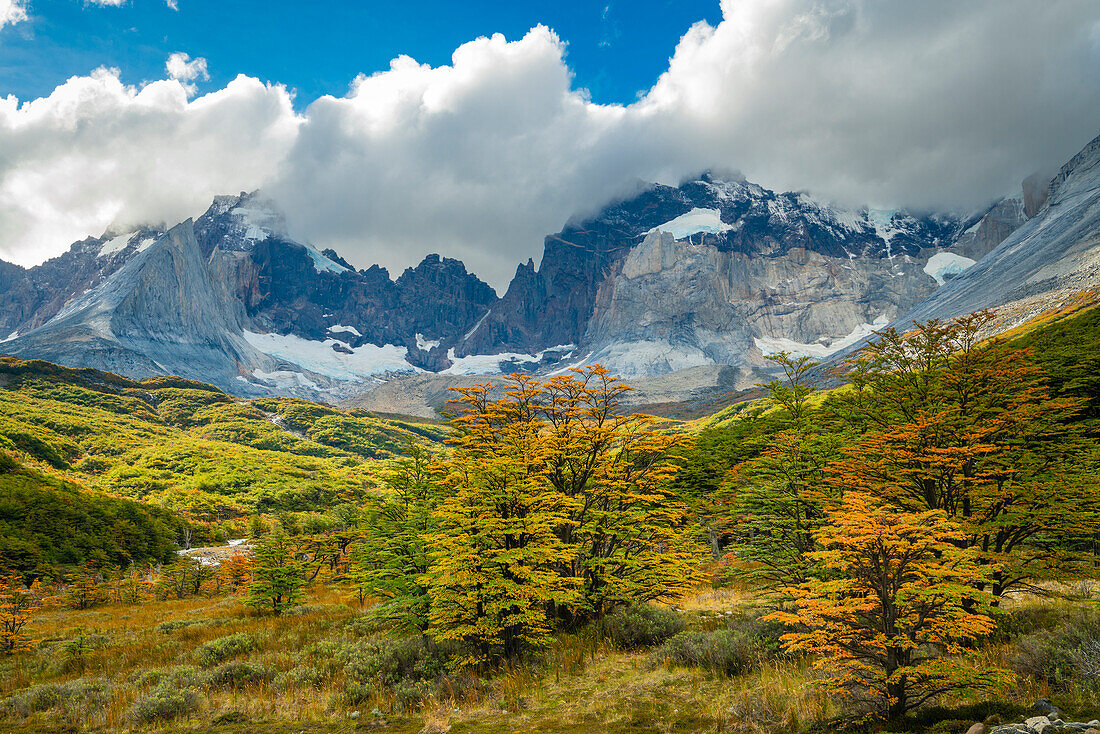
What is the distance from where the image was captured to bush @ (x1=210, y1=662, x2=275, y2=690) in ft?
39.4

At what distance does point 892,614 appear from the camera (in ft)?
21.7

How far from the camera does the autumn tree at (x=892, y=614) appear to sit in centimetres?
641

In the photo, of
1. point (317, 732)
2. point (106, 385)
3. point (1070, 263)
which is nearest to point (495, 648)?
point (317, 732)

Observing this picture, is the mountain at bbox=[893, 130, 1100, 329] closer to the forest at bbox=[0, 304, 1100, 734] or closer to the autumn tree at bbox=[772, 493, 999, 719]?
the forest at bbox=[0, 304, 1100, 734]

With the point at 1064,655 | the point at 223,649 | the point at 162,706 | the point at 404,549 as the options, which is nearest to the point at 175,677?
the point at 162,706

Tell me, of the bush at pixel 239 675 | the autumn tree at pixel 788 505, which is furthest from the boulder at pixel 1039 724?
the bush at pixel 239 675

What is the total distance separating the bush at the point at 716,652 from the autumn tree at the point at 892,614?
3.41 meters

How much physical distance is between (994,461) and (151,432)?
138 metres

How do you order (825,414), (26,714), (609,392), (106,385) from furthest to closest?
(106,385), (825,414), (609,392), (26,714)

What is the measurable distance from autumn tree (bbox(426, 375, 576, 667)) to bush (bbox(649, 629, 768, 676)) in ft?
8.17

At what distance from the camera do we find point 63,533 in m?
40.2

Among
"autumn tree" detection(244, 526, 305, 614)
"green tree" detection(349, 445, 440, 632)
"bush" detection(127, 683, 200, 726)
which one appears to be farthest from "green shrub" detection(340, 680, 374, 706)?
"autumn tree" detection(244, 526, 305, 614)

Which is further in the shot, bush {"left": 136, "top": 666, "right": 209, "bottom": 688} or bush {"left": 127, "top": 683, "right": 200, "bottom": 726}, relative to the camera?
bush {"left": 136, "top": 666, "right": 209, "bottom": 688}

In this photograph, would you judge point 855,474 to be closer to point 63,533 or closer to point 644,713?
point 644,713
